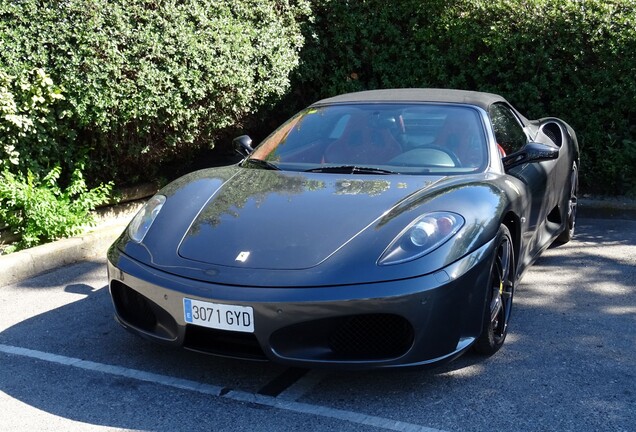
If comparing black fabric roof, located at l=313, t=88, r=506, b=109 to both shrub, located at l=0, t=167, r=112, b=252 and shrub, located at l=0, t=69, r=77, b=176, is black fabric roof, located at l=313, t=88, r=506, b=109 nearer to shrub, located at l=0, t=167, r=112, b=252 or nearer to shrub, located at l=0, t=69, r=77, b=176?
shrub, located at l=0, t=69, r=77, b=176

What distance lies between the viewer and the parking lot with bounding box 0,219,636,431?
322 centimetres

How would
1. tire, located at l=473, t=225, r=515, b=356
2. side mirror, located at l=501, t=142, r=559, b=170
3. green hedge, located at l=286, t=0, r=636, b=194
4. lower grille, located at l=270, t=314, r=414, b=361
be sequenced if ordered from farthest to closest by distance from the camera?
green hedge, located at l=286, t=0, r=636, b=194
side mirror, located at l=501, t=142, r=559, b=170
tire, located at l=473, t=225, r=515, b=356
lower grille, located at l=270, t=314, r=414, b=361

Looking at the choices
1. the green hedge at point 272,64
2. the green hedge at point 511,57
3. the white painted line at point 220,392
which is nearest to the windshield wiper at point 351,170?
the white painted line at point 220,392

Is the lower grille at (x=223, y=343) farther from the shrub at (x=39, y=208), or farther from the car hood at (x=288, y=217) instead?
the shrub at (x=39, y=208)

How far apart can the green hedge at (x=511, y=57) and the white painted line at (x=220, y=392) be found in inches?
204

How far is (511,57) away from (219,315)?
18.5 feet

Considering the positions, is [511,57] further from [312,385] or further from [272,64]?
[312,385]

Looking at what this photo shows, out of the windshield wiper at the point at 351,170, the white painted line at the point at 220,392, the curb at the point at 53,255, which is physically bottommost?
the curb at the point at 53,255

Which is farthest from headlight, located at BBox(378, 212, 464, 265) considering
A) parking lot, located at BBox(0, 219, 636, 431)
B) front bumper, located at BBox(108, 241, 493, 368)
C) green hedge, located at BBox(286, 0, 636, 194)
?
green hedge, located at BBox(286, 0, 636, 194)

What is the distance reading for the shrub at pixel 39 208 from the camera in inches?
229

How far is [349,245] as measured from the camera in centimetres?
345

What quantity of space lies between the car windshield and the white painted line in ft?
4.67

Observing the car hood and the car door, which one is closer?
the car hood

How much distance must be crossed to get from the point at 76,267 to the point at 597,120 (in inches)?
198
